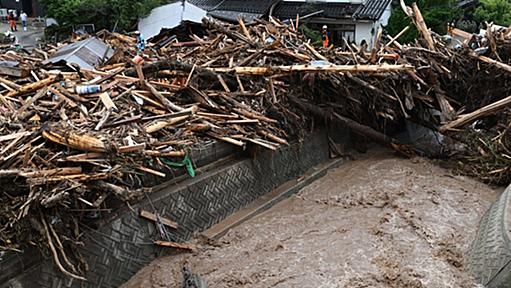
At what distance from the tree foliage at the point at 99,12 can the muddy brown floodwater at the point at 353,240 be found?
12.1 meters

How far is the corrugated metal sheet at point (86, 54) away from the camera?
23.8ft

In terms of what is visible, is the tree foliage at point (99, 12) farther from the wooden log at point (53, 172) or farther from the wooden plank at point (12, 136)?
the wooden log at point (53, 172)

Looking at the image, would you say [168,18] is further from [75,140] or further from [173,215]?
[75,140]

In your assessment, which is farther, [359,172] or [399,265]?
[359,172]

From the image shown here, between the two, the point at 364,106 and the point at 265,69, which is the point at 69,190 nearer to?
the point at 265,69

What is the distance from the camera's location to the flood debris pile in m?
3.71

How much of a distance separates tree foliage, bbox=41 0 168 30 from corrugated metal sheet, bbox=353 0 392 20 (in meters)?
8.10

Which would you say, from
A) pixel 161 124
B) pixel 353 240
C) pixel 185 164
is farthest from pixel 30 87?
pixel 353 240

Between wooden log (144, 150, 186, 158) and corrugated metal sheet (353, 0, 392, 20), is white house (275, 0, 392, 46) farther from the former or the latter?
wooden log (144, 150, 186, 158)

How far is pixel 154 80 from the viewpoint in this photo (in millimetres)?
6473

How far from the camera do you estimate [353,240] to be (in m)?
5.38

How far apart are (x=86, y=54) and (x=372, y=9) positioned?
12.6 meters

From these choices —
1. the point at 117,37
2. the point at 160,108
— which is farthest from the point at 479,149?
the point at 117,37

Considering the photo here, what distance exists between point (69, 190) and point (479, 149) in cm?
650
